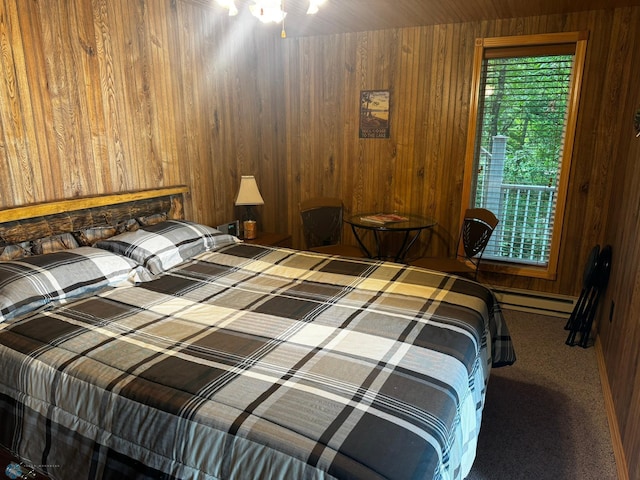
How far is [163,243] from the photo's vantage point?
2471mm


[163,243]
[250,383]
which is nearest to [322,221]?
[163,243]

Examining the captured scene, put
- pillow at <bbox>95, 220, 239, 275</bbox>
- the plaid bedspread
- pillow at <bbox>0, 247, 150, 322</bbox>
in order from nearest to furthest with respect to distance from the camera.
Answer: the plaid bedspread, pillow at <bbox>0, 247, 150, 322</bbox>, pillow at <bbox>95, 220, 239, 275</bbox>

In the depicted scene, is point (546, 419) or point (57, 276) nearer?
point (57, 276)

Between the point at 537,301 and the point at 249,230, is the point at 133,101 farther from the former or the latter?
the point at 537,301

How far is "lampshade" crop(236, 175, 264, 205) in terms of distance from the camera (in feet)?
11.4

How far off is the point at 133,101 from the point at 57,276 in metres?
1.30

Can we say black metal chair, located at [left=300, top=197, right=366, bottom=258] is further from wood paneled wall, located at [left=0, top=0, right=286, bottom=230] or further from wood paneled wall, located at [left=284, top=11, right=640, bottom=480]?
wood paneled wall, located at [left=0, top=0, right=286, bottom=230]

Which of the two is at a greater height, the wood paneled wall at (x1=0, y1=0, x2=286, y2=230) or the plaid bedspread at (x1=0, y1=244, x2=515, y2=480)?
the wood paneled wall at (x1=0, y1=0, x2=286, y2=230)

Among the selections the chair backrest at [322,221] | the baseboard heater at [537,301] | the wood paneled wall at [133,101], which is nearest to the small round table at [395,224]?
the chair backrest at [322,221]

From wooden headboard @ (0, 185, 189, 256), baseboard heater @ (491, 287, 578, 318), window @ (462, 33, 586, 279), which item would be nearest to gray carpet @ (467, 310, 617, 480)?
baseboard heater @ (491, 287, 578, 318)

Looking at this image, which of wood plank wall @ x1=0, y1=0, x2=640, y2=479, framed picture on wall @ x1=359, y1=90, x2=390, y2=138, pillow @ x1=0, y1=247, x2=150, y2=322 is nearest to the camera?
pillow @ x1=0, y1=247, x2=150, y2=322

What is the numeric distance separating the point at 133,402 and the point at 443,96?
3283mm

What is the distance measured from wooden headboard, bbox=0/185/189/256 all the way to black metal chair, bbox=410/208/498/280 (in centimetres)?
189

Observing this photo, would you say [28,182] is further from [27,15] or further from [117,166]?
[27,15]
